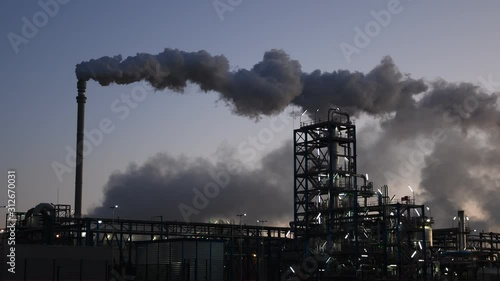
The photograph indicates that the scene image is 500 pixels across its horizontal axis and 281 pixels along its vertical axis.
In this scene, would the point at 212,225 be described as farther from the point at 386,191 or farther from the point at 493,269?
the point at 493,269

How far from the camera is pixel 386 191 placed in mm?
88875

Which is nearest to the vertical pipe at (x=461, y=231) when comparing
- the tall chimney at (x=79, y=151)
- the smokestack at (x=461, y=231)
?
the smokestack at (x=461, y=231)

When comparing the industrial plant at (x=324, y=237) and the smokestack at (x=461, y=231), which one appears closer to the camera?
the industrial plant at (x=324, y=237)

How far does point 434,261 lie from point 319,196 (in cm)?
1638

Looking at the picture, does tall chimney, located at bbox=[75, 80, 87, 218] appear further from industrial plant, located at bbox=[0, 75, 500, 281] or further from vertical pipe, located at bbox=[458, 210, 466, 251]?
vertical pipe, located at bbox=[458, 210, 466, 251]

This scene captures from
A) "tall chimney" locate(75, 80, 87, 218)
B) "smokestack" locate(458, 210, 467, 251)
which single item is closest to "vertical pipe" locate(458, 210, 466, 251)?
"smokestack" locate(458, 210, 467, 251)

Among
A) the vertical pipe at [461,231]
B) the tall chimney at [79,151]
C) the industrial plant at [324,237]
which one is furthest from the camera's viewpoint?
the vertical pipe at [461,231]

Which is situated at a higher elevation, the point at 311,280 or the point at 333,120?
the point at 333,120

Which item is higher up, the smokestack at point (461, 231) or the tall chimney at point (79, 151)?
the tall chimney at point (79, 151)

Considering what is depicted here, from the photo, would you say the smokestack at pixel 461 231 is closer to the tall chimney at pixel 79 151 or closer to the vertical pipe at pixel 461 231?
the vertical pipe at pixel 461 231

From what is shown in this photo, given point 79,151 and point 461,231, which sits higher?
point 79,151

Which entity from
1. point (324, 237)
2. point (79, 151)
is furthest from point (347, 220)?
point (79, 151)

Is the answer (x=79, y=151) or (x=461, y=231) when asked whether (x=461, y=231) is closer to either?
(x=461, y=231)

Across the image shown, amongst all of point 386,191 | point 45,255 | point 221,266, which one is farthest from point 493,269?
point 45,255
